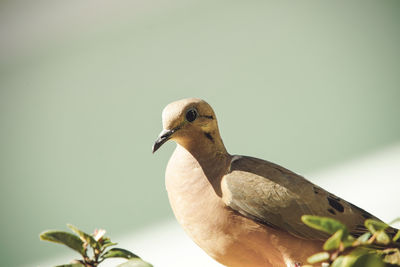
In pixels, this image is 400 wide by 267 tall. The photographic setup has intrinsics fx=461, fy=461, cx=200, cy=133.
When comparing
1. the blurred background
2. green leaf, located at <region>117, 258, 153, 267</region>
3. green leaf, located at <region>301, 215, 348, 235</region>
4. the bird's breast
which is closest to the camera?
green leaf, located at <region>301, 215, 348, 235</region>

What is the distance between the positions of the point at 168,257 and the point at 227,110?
2.23 feet

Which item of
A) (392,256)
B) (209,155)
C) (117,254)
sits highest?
(209,155)

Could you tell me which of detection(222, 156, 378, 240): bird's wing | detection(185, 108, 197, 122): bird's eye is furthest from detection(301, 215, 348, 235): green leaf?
detection(185, 108, 197, 122): bird's eye

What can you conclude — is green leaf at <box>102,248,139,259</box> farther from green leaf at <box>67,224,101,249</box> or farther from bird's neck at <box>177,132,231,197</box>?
bird's neck at <box>177,132,231,197</box>

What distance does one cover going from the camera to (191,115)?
1056mm

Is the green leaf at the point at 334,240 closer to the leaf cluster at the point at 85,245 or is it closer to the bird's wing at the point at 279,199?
the leaf cluster at the point at 85,245

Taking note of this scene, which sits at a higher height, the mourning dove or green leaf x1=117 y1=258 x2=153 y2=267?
the mourning dove

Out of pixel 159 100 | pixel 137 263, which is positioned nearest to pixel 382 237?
Result: pixel 137 263

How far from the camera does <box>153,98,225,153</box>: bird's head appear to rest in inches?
39.9

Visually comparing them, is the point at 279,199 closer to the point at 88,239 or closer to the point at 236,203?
the point at 236,203

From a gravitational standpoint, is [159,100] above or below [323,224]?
above

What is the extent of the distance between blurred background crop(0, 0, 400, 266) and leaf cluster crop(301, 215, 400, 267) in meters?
1.26

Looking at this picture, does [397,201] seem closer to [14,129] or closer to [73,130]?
[73,130]

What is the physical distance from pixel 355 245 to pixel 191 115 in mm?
524
